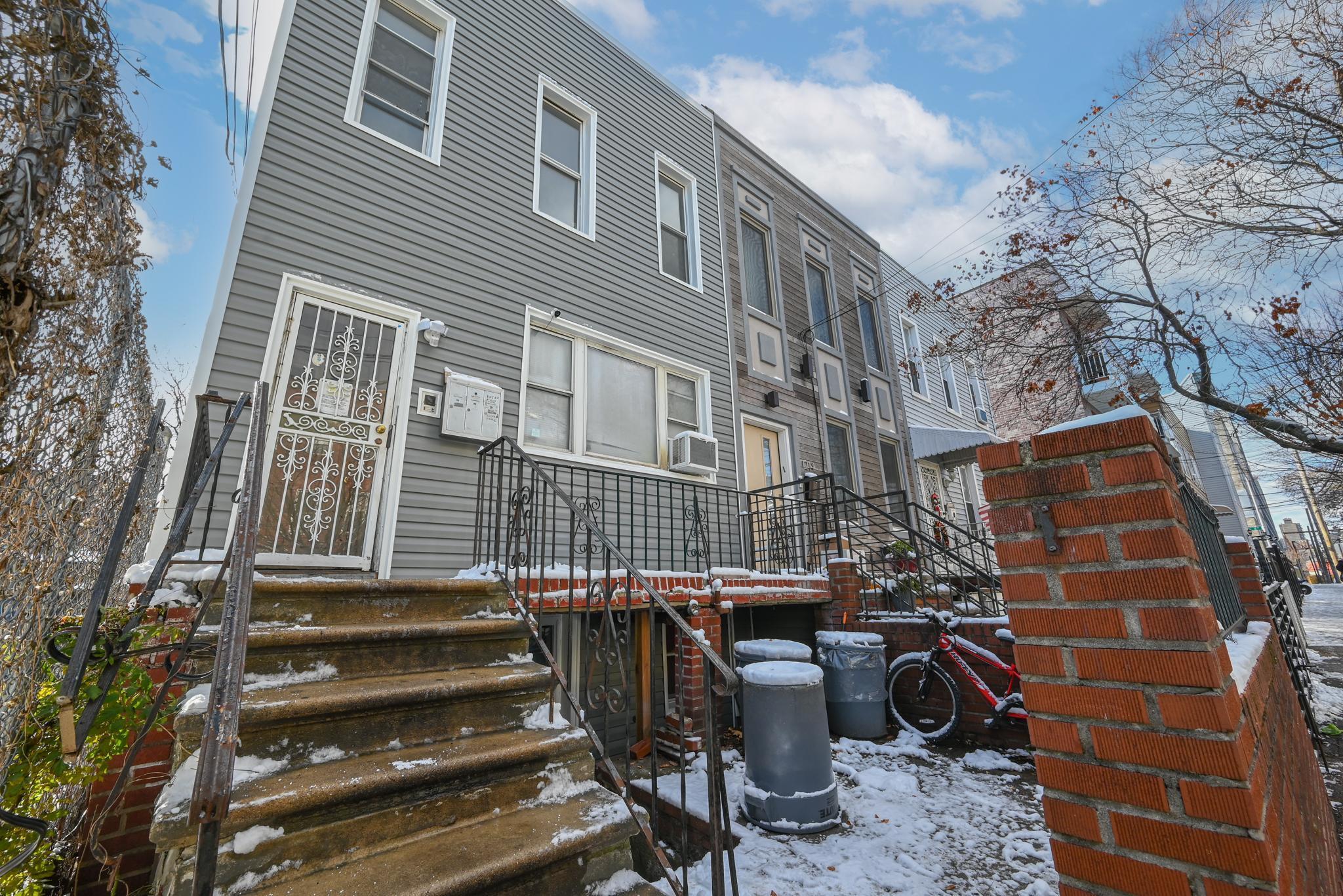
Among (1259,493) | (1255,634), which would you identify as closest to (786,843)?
(1255,634)

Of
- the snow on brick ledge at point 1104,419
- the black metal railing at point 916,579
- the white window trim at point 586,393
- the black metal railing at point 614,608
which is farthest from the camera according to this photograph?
the black metal railing at point 916,579

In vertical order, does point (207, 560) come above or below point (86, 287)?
below

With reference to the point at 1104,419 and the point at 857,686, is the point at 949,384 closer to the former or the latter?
the point at 857,686

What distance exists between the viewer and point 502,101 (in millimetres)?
6117

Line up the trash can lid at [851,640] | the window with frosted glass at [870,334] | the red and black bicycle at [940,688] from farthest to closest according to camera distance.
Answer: the window with frosted glass at [870,334] → the trash can lid at [851,640] → the red and black bicycle at [940,688]

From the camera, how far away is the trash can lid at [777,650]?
14.8 feet

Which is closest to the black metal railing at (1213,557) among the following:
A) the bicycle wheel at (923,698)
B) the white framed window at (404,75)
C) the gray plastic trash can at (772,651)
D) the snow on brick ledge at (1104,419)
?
the snow on brick ledge at (1104,419)

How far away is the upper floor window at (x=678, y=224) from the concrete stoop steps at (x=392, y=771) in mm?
5771

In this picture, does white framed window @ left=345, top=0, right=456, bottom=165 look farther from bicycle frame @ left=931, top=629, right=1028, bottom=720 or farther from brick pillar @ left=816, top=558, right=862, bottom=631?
bicycle frame @ left=931, top=629, right=1028, bottom=720

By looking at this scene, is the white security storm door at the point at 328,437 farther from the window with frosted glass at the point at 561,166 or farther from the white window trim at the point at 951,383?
the white window trim at the point at 951,383

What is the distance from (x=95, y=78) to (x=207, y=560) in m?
2.57

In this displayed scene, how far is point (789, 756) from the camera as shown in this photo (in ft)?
11.5

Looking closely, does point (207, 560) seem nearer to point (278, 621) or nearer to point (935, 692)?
point (278, 621)

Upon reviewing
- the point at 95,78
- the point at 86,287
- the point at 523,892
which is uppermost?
the point at 95,78
